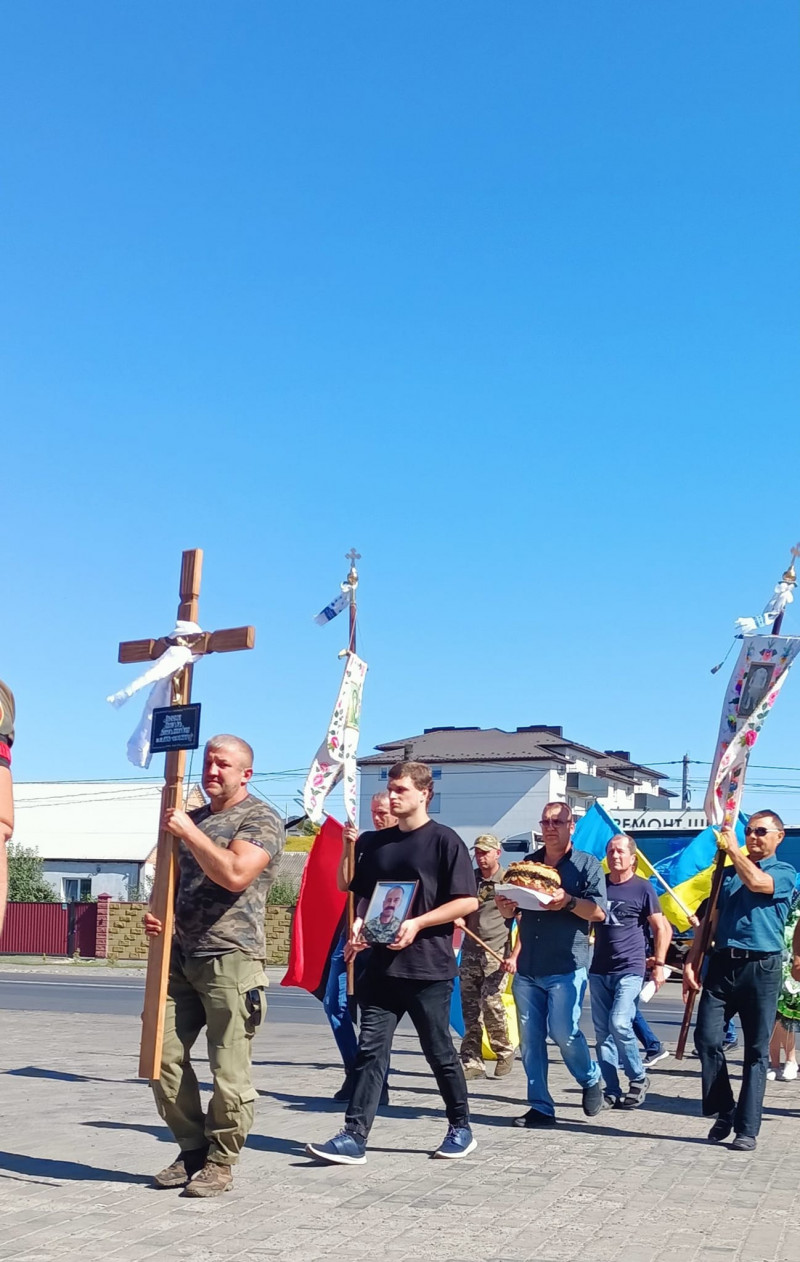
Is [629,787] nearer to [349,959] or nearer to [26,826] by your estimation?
[26,826]

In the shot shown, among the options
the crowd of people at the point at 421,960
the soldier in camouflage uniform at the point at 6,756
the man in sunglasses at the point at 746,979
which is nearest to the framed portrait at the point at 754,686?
the crowd of people at the point at 421,960

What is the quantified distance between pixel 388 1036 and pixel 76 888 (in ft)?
195

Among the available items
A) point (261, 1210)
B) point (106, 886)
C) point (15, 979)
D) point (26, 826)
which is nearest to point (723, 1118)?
point (261, 1210)

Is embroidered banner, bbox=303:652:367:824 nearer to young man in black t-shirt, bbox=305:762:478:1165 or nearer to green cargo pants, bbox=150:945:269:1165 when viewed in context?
young man in black t-shirt, bbox=305:762:478:1165

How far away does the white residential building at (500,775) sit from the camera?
7356cm

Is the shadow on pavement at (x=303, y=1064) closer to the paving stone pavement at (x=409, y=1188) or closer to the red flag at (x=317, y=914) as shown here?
the paving stone pavement at (x=409, y=1188)

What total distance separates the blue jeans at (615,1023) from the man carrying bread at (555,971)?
2.32 ft

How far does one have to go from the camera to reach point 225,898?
6.24 metres

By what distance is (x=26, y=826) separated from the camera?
71.3m

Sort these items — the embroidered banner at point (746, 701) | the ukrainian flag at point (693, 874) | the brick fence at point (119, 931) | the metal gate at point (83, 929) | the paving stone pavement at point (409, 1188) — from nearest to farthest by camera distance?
the paving stone pavement at point (409, 1188)
the embroidered banner at point (746, 701)
the ukrainian flag at point (693, 874)
the brick fence at point (119, 931)
the metal gate at point (83, 929)

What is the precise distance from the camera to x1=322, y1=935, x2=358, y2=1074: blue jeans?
30.3ft

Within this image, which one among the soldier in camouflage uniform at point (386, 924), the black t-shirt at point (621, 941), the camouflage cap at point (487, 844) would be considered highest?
the camouflage cap at point (487, 844)

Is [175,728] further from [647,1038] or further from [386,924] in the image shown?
[647,1038]

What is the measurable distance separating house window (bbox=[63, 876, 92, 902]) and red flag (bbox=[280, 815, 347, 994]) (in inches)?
2157
